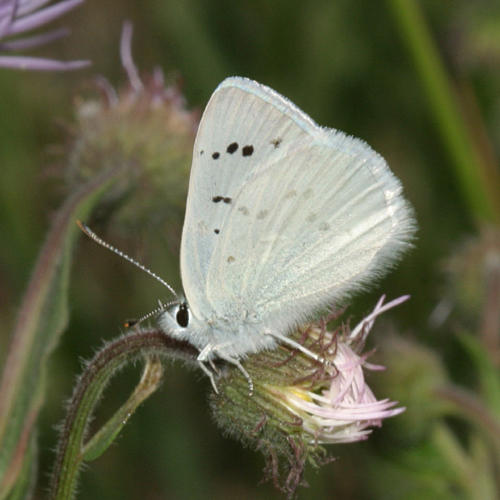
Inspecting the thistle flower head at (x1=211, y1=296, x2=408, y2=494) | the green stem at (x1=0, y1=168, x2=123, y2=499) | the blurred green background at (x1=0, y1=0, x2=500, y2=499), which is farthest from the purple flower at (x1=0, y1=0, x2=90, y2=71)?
the thistle flower head at (x1=211, y1=296, x2=408, y2=494)

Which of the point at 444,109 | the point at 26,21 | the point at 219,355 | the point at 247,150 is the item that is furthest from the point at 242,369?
the point at 444,109

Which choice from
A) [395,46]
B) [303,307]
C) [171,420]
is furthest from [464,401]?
[395,46]

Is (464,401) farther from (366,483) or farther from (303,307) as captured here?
(303,307)

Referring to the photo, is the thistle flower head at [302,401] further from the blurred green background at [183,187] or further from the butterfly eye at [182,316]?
the blurred green background at [183,187]

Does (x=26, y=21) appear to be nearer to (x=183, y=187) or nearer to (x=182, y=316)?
(x=183, y=187)

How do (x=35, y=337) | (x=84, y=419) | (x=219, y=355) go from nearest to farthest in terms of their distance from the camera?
(x=84, y=419)
(x=219, y=355)
(x=35, y=337)
